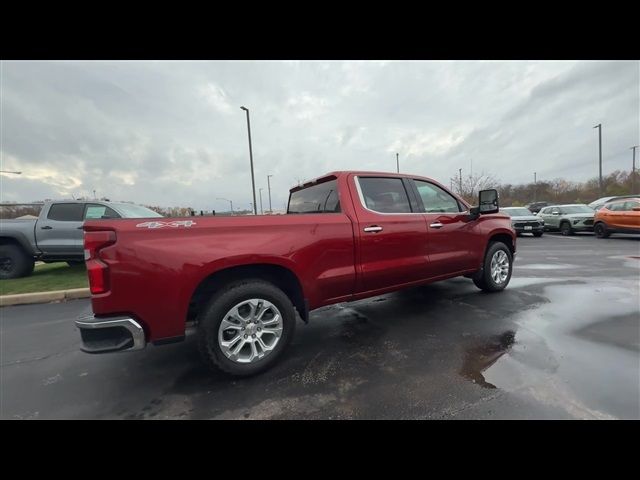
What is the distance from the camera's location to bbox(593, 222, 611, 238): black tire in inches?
477

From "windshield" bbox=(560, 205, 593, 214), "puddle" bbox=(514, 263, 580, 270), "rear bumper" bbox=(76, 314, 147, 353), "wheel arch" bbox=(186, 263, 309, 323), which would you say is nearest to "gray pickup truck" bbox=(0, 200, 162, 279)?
"wheel arch" bbox=(186, 263, 309, 323)

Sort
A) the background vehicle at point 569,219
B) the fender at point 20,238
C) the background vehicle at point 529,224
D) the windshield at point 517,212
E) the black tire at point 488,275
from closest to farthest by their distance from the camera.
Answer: the black tire at point 488,275
the fender at point 20,238
the background vehicle at point 569,219
the background vehicle at point 529,224
the windshield at point 517,212

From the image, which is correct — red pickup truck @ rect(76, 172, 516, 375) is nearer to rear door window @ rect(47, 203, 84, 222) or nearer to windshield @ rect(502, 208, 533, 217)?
rear door window @ rect(47, 203, 84, 222)

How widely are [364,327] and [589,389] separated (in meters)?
2.16

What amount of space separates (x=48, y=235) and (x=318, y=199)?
7097 mm

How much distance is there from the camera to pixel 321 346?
3277 millimetres

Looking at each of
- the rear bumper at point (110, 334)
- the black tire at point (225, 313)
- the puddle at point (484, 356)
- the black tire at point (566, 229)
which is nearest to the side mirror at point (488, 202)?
the puddle at point (484, 356)

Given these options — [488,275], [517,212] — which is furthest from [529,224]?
[488,275]

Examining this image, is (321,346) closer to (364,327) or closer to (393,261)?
(364,327)

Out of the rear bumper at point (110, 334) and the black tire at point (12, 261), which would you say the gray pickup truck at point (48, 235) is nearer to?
the black tire at point (12, 261)

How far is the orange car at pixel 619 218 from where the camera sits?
1103 centimetres

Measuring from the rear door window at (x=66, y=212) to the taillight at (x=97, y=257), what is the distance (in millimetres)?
6178

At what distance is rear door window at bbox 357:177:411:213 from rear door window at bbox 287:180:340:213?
0.35m
